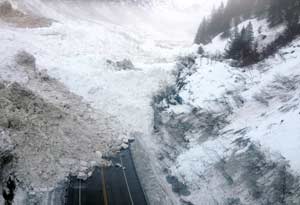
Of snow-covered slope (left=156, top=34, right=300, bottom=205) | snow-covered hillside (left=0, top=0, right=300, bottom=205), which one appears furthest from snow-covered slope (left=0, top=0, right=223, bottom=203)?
snow-covered slope (left=156, top=34, right=300, bottom=205)

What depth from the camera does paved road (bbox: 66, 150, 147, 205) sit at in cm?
2150

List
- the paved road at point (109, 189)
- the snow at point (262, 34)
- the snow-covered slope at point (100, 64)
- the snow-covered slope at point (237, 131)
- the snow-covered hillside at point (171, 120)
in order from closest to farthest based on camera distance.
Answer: the snow-covered slope at point (237, 131), the snow-covered hillside at point (171, 120), the paved road at point (109, 189), the snow at point (262, 34), the snow-covered slope at point (100, 64)

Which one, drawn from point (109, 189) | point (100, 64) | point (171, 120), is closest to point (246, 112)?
point (171, 120)

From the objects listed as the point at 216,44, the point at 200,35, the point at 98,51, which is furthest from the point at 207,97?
the point at 200,35

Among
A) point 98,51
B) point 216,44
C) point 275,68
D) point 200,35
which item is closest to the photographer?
point 275,68

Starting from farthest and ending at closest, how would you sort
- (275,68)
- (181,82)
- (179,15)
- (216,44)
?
(179,15), (216,44), (181,82), (275,68)

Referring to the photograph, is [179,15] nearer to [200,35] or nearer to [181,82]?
[200,35]

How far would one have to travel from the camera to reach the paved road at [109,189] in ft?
70.5

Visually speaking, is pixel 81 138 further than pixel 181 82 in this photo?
No

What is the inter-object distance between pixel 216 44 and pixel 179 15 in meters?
84.5

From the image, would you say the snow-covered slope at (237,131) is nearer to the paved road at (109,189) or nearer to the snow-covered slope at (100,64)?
the paved road at (109,189)

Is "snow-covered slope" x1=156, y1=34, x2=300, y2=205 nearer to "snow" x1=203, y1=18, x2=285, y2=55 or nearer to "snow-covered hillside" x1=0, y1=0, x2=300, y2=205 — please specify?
"snow-covered hillside" x1=0, y1=0, x2=300, y2=205

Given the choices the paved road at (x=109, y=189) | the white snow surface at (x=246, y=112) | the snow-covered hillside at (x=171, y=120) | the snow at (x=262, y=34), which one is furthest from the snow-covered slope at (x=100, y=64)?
the white snow surface at (x=246, y=112)

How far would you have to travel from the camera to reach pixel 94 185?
2289 cm
